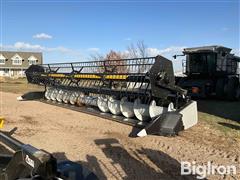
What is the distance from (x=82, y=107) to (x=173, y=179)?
22.5ft

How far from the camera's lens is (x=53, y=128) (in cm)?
834

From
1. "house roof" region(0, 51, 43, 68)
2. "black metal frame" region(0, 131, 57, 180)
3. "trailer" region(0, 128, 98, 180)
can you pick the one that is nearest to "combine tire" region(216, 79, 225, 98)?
"trailer" region(0, 128, 98, 180)

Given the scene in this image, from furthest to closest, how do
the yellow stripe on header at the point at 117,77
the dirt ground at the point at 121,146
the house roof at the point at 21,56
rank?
the house roof at the point at 21,56
the yellow stripe on header at the point at 117,77
the dirt ground at the point at 121,146

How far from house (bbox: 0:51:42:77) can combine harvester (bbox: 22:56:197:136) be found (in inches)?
2149

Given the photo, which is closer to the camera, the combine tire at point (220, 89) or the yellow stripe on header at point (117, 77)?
the yellow stripe on header at point (117, 77)

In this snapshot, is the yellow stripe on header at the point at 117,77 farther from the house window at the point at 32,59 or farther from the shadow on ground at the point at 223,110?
the house window at the point at 32,59

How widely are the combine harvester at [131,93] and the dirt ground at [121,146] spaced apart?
38 centimetres

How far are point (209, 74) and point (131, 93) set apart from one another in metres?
→ 10.3

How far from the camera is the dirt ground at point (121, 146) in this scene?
16.9ft

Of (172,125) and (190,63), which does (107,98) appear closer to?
(172,125)

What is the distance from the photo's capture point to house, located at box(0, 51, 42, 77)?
2542 inches

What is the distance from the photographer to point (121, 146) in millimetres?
6535

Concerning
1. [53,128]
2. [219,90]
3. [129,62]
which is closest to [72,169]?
[53,128]

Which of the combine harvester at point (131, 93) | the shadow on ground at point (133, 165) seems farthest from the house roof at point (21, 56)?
the shadow on ground at point (133, 165)
